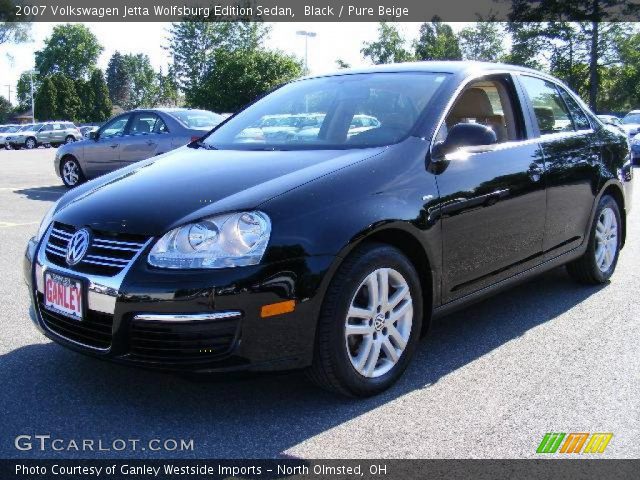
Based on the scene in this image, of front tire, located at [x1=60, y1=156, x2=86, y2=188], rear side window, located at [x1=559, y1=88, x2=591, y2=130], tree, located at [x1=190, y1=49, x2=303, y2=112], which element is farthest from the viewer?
tree, located at [x1=190, y1=49, x2=303, y2=112]

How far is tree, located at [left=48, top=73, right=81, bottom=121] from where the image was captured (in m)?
83.7

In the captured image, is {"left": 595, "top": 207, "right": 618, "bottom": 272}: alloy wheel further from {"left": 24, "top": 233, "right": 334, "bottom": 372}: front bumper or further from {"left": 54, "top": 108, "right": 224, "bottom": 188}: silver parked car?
{"left": 54, "top": 108, "right": 224, "bottom": 188}: silver parked car

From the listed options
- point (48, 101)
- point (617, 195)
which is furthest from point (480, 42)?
point (617, 195)

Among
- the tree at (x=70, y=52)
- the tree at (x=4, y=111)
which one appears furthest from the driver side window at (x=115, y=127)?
the tree at (x=70, y=52)

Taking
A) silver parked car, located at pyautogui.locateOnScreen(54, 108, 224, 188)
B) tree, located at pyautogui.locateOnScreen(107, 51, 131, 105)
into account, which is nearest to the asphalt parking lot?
silver parked car, located at pyautogui.locateOnScreen(54, 108, 224, 188)

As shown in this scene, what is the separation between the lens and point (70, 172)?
1332cm

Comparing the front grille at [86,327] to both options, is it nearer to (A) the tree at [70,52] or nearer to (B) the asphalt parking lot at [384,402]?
(B) the asphalt parking lot at [384,402]

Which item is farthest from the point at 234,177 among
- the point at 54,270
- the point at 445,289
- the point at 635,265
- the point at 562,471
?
the point at 635,265

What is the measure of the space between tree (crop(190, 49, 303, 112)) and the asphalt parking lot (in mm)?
48763

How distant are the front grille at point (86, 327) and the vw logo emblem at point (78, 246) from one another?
0.83 feet

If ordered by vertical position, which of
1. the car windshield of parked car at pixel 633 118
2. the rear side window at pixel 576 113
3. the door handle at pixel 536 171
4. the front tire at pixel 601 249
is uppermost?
the rear side window at pixel 576 113

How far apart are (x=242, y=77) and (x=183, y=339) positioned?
5088 cm

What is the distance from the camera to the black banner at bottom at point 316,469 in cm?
263

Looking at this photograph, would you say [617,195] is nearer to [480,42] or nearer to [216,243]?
[216,243]
